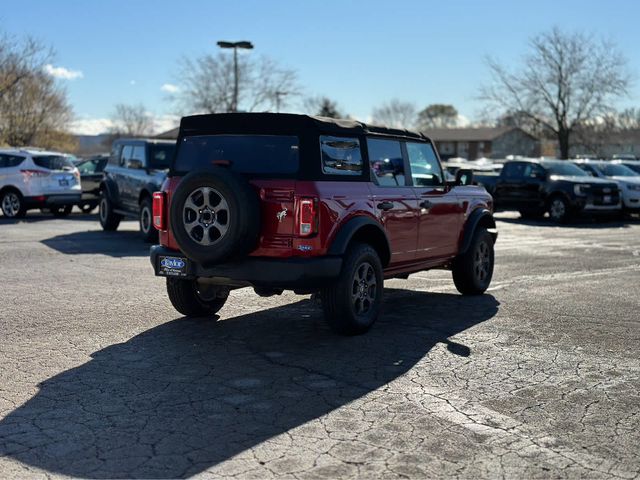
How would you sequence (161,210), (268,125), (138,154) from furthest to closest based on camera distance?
(138,154), (161,210), (268,125)

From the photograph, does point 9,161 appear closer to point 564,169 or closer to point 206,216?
point 564,169

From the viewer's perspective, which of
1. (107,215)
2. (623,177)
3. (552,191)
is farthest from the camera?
(623,177)

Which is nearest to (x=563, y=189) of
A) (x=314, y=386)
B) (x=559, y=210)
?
(x=559, y=210)

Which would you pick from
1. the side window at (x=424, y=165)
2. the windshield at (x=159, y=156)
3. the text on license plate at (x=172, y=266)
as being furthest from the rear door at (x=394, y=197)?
the windshield at (x=159, y=156)

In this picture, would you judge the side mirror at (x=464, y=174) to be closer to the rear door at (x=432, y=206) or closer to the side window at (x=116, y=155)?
the rear door at (x=432, y=206)

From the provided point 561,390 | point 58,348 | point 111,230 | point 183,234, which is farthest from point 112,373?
point 111,230

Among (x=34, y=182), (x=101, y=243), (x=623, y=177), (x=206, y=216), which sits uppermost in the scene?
(x=623, y=177)

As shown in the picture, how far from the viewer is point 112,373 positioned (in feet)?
19.1

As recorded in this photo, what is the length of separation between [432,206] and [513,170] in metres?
15.9

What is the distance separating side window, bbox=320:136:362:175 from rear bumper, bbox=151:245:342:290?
0.84m

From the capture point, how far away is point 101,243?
576 inches

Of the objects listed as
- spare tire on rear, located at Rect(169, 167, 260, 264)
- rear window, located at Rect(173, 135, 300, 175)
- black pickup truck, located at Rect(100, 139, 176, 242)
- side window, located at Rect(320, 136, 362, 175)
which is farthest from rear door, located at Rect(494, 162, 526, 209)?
spare tire on rear, located at Rect(169, 167, 260, 264)

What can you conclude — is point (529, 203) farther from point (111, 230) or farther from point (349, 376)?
point (349, 376)

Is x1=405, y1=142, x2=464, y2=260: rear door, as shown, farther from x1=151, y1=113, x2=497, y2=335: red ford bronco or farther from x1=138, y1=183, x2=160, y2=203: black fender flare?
x1=138, y1=183, x2=160, y2=203: black fender flare
